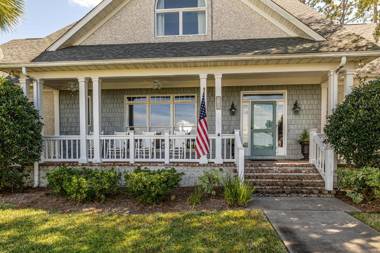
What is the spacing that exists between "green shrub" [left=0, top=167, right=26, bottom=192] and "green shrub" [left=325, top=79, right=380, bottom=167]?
353 inches

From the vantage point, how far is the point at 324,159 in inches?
289

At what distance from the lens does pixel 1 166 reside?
23.6ft

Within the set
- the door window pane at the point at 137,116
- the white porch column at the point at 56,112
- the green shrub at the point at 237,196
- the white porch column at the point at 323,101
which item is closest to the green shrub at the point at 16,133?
the white porch column at the point at 56,112

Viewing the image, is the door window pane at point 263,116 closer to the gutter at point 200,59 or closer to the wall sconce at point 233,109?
the wall sconce at point 233,109

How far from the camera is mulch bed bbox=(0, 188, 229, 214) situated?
236 inches

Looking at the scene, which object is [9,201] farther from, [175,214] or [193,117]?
[193,117]

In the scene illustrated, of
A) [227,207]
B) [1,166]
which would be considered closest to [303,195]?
[227,207]

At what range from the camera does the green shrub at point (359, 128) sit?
250 inches

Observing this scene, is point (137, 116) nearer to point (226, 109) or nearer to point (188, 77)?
point (188, 77)

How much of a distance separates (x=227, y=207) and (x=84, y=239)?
3.16 meters

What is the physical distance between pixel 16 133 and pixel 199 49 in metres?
5.83

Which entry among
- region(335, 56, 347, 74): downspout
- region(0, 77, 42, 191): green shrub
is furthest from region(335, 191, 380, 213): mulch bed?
region(0, 77, 42, 191): green shrub

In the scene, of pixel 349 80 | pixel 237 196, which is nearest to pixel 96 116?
pixel 237 196

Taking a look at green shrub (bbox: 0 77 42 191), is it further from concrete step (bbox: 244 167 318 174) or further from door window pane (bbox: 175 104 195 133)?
concrete step (bbox: 244 167 318 174)
